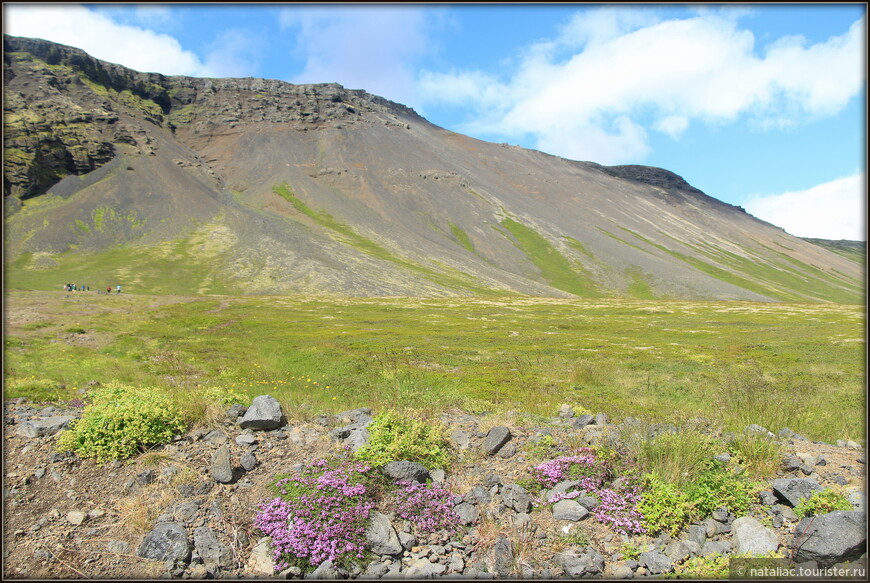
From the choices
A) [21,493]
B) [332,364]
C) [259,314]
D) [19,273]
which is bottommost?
[19,273]

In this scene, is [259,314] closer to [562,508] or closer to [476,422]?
[476,422]

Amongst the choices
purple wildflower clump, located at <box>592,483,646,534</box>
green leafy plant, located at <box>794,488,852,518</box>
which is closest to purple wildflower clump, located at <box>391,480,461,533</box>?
purple wildflower clump, located at <box>592,483,646,534</box>

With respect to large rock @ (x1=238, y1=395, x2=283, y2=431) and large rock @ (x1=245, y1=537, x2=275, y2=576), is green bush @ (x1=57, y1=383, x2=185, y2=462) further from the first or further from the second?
large rock @ (x1=245, y1=537, x2=275, y2=576)

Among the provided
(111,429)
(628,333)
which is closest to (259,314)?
(628,333)

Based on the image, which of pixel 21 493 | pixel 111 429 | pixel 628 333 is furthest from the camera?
pixel 628 333

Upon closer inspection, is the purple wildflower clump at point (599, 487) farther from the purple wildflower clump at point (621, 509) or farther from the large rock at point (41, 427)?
the large rock at point (41, 427)

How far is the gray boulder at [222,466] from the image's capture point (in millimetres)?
9859

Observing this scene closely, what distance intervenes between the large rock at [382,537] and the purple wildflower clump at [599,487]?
3.30 meters

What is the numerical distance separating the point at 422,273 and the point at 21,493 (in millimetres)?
130224

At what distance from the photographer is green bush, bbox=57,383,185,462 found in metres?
10.4

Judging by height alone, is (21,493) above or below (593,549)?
below

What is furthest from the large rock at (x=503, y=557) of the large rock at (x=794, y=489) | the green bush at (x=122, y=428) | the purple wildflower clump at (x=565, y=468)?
the green bush at (x=122, y=428)

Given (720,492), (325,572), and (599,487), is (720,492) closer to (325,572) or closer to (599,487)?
(599,487)

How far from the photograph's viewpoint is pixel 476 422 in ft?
45.4
